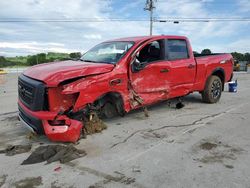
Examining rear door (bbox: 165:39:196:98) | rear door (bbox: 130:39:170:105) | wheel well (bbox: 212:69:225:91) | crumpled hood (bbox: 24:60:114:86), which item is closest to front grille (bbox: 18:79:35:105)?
crumpled hood (bbox: 24:60:114:86)

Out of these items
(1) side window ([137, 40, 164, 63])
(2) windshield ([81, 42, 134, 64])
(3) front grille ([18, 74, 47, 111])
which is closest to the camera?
(3) front grille ([18, 74, 47, 111])

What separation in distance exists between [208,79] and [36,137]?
5.22 m

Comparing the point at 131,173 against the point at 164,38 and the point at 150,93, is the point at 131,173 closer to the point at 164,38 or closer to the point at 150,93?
the point at 150,93

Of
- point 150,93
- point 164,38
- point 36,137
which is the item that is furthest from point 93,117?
point 164,38

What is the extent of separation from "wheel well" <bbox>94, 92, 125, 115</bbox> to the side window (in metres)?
1.20

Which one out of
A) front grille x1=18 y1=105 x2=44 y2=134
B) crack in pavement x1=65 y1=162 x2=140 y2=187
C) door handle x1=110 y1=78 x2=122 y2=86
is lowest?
crack in pavement x1=65 y1=162 x2=140 y2=187

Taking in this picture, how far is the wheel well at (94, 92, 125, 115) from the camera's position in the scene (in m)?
5.60

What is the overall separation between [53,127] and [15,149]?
2.43ft

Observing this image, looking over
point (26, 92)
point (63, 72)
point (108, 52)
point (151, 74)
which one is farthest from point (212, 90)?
point (26, 92)

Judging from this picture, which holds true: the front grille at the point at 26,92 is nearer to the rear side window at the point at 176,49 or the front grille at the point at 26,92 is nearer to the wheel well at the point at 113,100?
the wheel well at the point at 113,100

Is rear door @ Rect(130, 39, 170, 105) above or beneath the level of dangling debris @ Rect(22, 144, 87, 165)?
above

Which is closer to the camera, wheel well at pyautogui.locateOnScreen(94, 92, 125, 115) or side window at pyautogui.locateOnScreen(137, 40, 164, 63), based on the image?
wheel well at pyautogui.locateOnScreen(94, 92, 125, 115)

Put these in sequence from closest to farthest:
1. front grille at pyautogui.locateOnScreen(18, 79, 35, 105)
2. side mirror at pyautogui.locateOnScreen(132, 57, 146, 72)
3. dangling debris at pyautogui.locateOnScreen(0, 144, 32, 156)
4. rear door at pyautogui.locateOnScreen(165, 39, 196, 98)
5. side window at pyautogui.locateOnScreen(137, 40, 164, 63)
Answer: dangling debris at pyautogui.locateOnScreen(0, 144, 32, 156)
front grille at pyautogui.locateOnScreen(18, 79, 35, 105)
side mirror at pyautogui.locateOnScreen(132, 57, 146, 72)
side window at pyautogui.locateOnScreen(137, 40, 164, 63)
rear door at pyautogui.locateOnScreen(165, 39, 196, 98)

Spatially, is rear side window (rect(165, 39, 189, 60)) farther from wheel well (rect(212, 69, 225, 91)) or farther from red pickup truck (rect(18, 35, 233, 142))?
wheel well (rect(212, 69, 225, 91))
